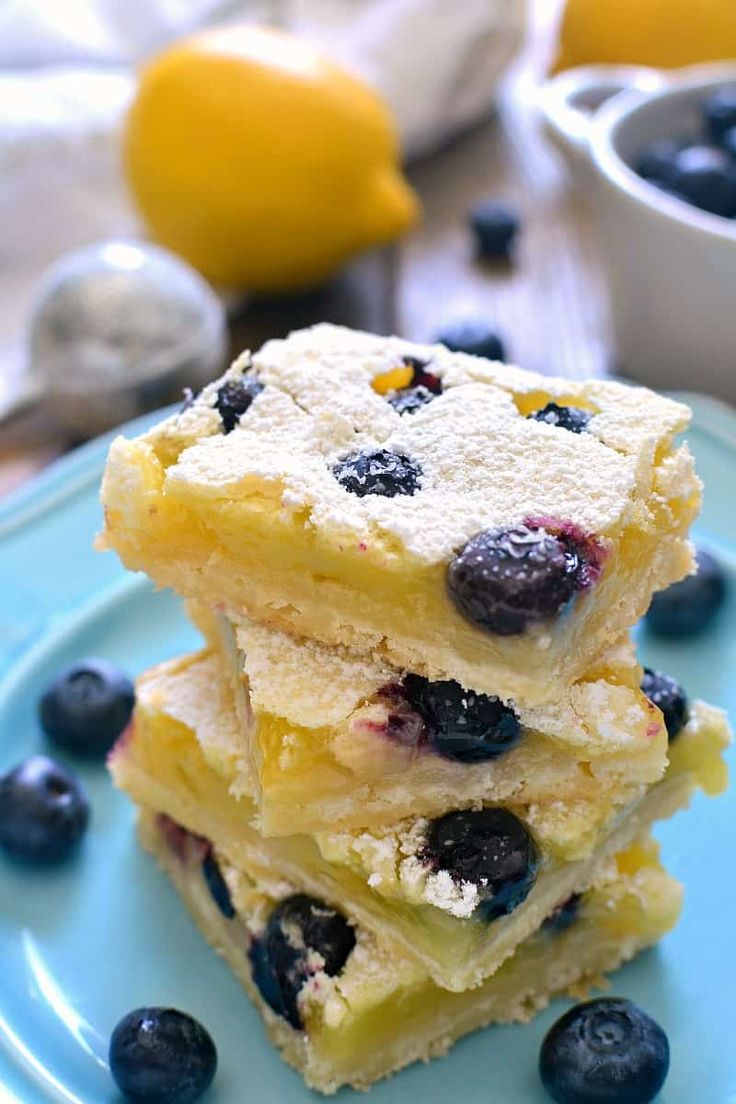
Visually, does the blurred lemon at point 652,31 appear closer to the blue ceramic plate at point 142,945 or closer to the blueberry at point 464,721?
the blue ceramic plate at point 142,945

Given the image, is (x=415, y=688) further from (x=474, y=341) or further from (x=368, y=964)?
(x=474, y=341)

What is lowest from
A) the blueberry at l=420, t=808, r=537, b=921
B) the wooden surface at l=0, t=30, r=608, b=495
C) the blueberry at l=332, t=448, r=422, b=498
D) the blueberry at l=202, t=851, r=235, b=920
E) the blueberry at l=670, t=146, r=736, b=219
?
→ the wooden surface at l=0, t=30, r=608, b=495

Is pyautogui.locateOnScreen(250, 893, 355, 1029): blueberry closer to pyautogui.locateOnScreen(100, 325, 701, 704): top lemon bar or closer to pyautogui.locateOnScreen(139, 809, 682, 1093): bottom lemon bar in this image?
pyautogui.locateOnScreen(139, 809, 682, 1093): bottom lemon bar

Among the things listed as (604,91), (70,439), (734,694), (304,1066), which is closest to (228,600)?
(304,1066)

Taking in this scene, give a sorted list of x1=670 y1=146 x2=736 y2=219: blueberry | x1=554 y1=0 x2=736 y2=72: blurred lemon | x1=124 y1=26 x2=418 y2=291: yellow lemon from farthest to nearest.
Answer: x1=554 y1=0 x2=736 y2=72: blurred lemon, x1=124 y1=26 x2=418 y2=291: yellow lemon, x1=670 y1=146 x2=736 y2=219: blueberry

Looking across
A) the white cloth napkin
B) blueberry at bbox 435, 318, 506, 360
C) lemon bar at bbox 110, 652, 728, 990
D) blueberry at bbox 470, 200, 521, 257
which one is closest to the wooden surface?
blueberry at bbox 470, 200, 521, 257

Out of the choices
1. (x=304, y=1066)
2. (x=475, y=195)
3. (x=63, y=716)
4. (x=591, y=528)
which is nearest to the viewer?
(x=591, y=528)

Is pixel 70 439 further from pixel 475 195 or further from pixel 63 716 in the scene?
pixel 475 195
